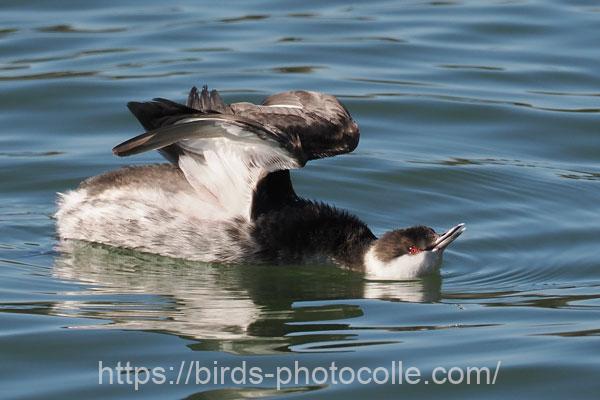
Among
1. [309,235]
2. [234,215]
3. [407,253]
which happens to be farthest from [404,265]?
[234,215]

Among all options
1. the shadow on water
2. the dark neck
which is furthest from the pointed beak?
the dark neck

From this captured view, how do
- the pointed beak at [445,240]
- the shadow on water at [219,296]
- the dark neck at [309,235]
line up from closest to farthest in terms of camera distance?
the shadow on water at [219,296]
the pointed beak at [445,240]
the dark neck at [309,235]

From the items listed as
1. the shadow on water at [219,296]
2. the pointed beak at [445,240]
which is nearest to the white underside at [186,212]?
the shadow on water at [219,296]

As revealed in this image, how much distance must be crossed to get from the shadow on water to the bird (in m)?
0.11

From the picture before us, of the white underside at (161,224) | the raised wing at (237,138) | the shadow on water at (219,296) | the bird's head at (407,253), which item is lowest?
the shadow on water at (219,296)

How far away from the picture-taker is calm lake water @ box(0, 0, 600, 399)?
8.65 metres

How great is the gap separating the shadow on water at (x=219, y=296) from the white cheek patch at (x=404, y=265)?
3.4 inches

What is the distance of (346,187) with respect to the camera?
12.5 m

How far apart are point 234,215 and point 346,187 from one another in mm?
2119

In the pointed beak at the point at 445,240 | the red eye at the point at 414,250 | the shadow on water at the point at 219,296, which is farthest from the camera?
the red eye at the point at 414,250

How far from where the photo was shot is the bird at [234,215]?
10359 millimetres

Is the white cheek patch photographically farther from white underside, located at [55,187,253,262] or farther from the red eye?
white underside, located at [55,187,253,262]

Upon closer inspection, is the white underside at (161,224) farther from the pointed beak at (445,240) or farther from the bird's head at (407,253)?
the pointed beak at (445,240)

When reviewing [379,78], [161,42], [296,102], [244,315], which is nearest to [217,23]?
[161,42]
